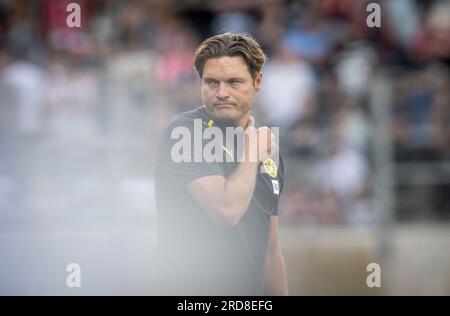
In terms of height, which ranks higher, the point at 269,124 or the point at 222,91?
the point at 269,124

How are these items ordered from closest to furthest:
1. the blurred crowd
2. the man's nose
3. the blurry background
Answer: the man's nose, the blurry background, the blurred crowd

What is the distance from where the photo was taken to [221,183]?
4.71 meters

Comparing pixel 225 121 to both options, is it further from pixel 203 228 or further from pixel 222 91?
Answer: pixel 203 228

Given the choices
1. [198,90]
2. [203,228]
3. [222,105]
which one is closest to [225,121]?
[222,105]

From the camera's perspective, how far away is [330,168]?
10508 millimetres

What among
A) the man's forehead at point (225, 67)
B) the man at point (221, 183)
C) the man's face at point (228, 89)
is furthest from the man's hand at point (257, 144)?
the man's forehead at point (225, 67)

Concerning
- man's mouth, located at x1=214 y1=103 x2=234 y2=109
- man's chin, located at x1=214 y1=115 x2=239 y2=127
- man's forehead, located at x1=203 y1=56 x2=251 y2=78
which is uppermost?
man's forehead, located at x1=203 y1=56 x2=251 y2=78

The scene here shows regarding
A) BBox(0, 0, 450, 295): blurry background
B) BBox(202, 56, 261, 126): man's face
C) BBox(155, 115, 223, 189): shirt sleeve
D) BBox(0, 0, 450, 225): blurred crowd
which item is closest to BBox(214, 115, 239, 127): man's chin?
BBox(202, 56, 261, 126): man's face

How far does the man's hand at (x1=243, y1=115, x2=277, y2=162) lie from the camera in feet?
15.4

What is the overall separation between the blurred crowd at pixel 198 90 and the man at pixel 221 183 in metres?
4.67

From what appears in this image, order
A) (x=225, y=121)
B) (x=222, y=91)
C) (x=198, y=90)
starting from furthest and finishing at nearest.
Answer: (x=198, y=90) → (x=225, y=121) → (x=222, y=91)

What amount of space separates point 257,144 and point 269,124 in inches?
210

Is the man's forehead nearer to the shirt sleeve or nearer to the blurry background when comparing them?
the shirt sleeve
